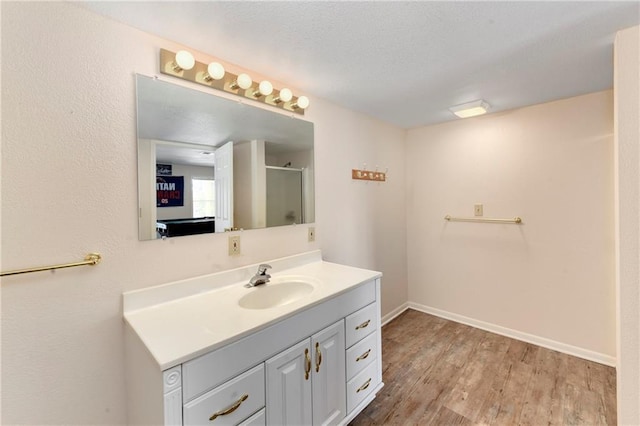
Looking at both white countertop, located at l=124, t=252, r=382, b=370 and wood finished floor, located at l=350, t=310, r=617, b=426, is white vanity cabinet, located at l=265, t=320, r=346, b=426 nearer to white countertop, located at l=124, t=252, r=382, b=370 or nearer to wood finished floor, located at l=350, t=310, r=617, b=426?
white countertop, located at l=124, t=252, r=382, b=370

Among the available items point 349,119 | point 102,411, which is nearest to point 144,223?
point 102,411

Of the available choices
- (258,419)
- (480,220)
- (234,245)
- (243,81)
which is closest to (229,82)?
(243,81)

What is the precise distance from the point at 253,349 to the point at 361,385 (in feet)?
2.84

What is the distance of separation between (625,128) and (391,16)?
4.13 ft

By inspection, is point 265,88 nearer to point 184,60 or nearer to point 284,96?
point 284,96

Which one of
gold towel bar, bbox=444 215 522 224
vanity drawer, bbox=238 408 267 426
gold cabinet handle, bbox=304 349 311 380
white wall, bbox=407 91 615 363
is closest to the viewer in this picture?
vanity drawer, bbox=238 408 267 426

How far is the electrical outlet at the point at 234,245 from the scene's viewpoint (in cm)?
161

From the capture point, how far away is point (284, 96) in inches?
69.9

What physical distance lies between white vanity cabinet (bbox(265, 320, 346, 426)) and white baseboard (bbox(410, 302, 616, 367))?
6.16 feet

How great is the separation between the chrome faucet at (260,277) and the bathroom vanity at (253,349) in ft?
0.11

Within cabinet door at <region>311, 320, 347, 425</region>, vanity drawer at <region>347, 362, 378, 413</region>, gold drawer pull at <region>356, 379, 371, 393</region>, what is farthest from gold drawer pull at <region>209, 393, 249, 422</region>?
gold drawer pull at <region>356, 379, 371, 393</region>

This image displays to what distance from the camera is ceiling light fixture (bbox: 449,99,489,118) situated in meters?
2.22

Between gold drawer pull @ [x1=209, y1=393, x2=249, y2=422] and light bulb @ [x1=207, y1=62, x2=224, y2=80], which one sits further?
light bulb @ [x1=207, y1=62, x2=224, y2=80]

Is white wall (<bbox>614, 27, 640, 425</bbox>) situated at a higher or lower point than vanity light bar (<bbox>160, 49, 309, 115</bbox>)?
lower
